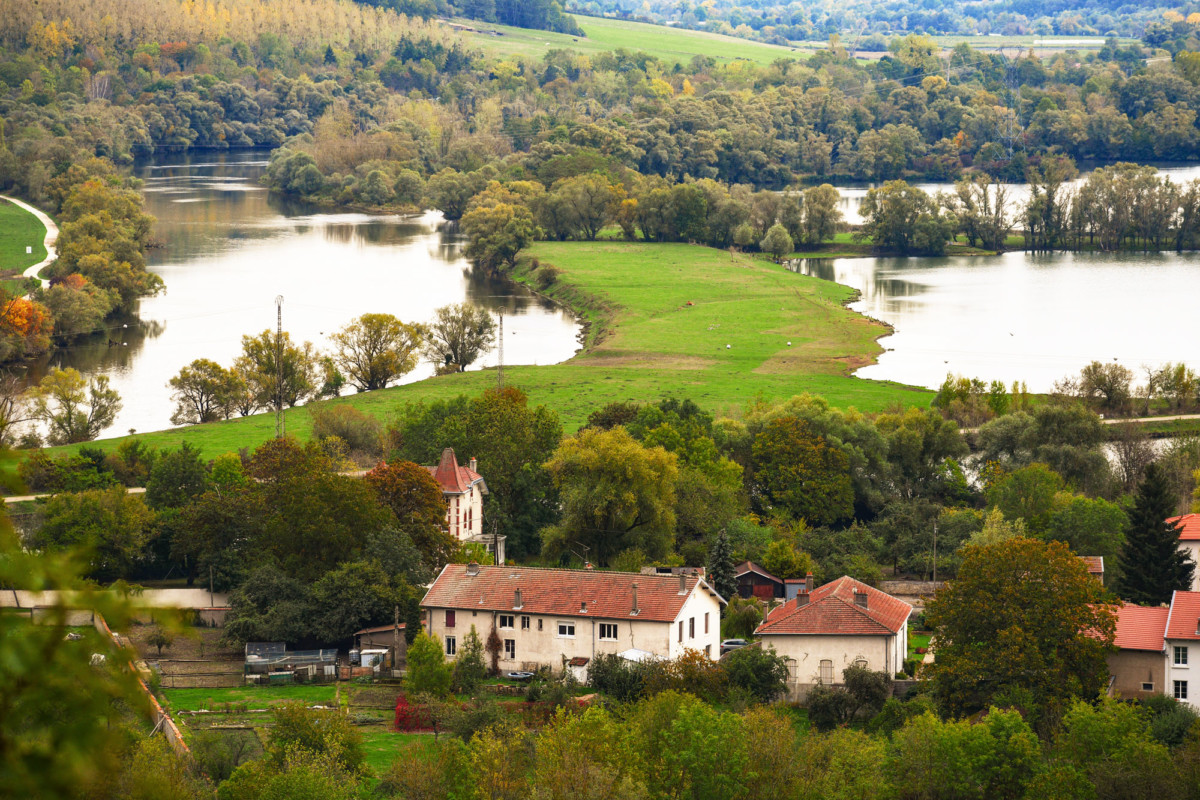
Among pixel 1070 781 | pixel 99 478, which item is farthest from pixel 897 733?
pixel 99 478

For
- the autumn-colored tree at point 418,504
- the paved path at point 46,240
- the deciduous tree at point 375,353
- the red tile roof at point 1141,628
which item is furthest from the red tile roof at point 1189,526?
the paved path at point 46,240

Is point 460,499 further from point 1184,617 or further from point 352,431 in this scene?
point 1184,617

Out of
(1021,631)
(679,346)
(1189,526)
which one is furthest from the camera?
(679,346)

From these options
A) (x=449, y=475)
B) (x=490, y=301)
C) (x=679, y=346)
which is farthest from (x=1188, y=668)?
(x=490, y=301)

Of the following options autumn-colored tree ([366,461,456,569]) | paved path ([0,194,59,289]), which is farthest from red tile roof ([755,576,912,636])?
paved path ([0,194,59,289])

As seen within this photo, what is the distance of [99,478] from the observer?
44531 mm

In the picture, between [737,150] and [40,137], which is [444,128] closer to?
[737,150]

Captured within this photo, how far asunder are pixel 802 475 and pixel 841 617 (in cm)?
1461

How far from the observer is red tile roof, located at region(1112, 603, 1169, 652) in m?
→ 29.8

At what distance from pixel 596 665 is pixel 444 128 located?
418ft

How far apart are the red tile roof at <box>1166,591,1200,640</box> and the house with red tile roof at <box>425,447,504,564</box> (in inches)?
765

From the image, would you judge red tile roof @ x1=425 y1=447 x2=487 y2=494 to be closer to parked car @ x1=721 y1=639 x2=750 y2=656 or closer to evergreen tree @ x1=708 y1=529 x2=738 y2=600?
evergreen tree @ x1=708 y1=529 x2=738 y2=600

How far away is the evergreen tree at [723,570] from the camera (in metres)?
38.0

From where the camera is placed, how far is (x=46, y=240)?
95.5 meters
